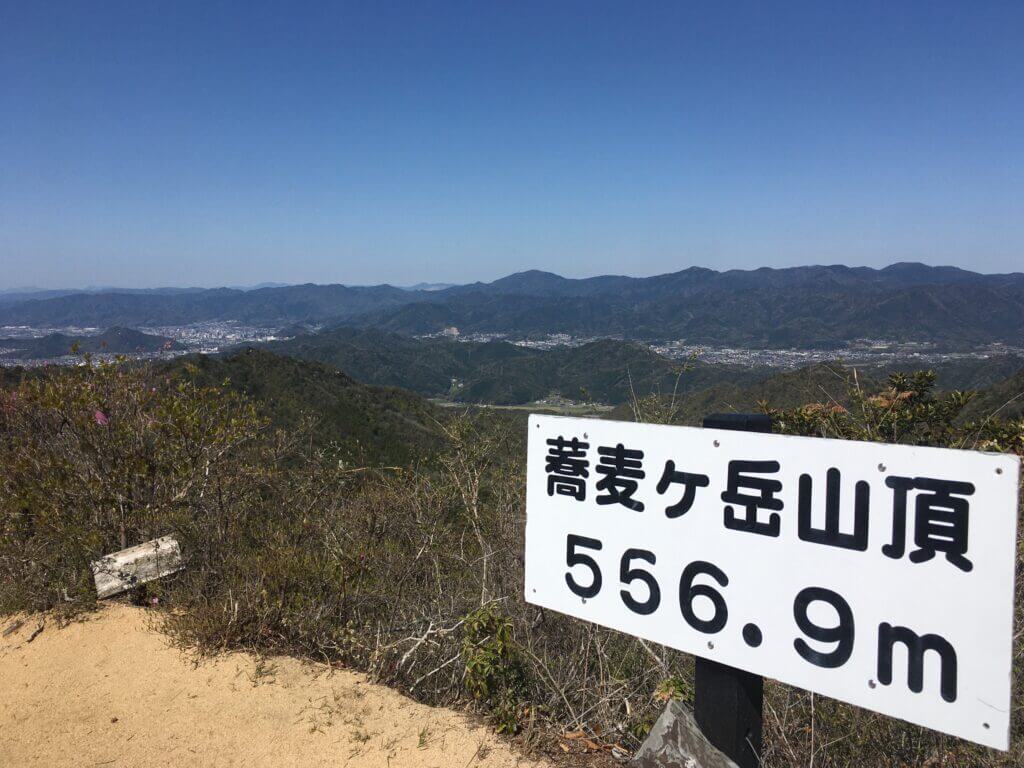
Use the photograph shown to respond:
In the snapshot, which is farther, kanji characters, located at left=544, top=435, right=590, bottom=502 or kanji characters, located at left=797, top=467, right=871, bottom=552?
kanji characters, located at left=544, top=435, right=590, bottom=502

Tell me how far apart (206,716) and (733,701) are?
251 cm

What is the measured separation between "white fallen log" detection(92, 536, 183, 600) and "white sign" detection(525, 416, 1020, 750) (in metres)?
3.16

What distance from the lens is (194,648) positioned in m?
3.31

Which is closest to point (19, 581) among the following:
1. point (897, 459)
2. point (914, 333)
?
point (897, 459)

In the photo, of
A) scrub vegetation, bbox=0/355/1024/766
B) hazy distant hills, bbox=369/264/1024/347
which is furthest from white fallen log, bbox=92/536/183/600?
hazy distant hills, bbox=369/264/1024/347

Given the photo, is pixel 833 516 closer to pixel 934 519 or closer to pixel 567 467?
pixel 934 519

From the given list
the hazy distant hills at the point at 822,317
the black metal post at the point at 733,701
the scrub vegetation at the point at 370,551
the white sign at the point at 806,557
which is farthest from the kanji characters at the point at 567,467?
the hazy distant hills at the point at 822,317

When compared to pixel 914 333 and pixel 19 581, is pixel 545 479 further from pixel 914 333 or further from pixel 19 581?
pixel 914 333

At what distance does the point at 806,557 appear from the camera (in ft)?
4.65

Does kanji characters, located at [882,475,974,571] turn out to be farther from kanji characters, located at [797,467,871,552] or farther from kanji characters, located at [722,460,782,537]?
kanji characters, located at [722,460,782,537]

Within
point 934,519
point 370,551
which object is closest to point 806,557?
point 934,519

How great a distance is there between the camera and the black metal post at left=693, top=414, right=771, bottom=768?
1609 millimetres

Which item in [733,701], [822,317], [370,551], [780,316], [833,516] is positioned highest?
[780,316]

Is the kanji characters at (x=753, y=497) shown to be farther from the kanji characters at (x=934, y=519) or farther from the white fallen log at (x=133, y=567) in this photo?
the white fallen log at (x=133, y=567)
